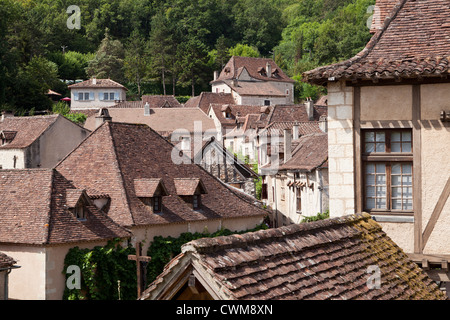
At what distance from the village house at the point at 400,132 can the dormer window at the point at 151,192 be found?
16.0 m

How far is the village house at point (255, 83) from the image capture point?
331ft

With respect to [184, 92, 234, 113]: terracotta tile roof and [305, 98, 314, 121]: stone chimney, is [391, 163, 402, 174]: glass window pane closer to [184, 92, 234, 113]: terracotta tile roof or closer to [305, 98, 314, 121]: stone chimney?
[305, 98, 314, 121]: stone chimney

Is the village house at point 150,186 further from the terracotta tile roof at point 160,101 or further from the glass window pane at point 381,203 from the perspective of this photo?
the terracotta tile roof at point 160,101

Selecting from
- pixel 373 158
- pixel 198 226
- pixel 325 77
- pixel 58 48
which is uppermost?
pixel 58 48

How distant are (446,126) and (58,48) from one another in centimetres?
12044

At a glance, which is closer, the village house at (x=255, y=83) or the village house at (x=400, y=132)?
the village house at (x=400, y=132)

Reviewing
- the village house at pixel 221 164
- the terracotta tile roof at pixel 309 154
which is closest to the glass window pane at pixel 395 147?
the terracotta tile roof at pixel 309 154

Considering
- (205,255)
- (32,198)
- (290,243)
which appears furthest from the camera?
(32,198)

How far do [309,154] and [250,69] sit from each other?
65198mm

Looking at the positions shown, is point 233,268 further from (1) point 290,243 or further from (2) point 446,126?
(2) point 446,126

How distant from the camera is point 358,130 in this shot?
12.7 m

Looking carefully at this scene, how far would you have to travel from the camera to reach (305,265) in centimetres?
758

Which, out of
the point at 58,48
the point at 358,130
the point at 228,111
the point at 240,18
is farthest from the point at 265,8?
the point at 358,130

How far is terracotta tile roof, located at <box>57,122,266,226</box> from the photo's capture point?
92.2 ft
